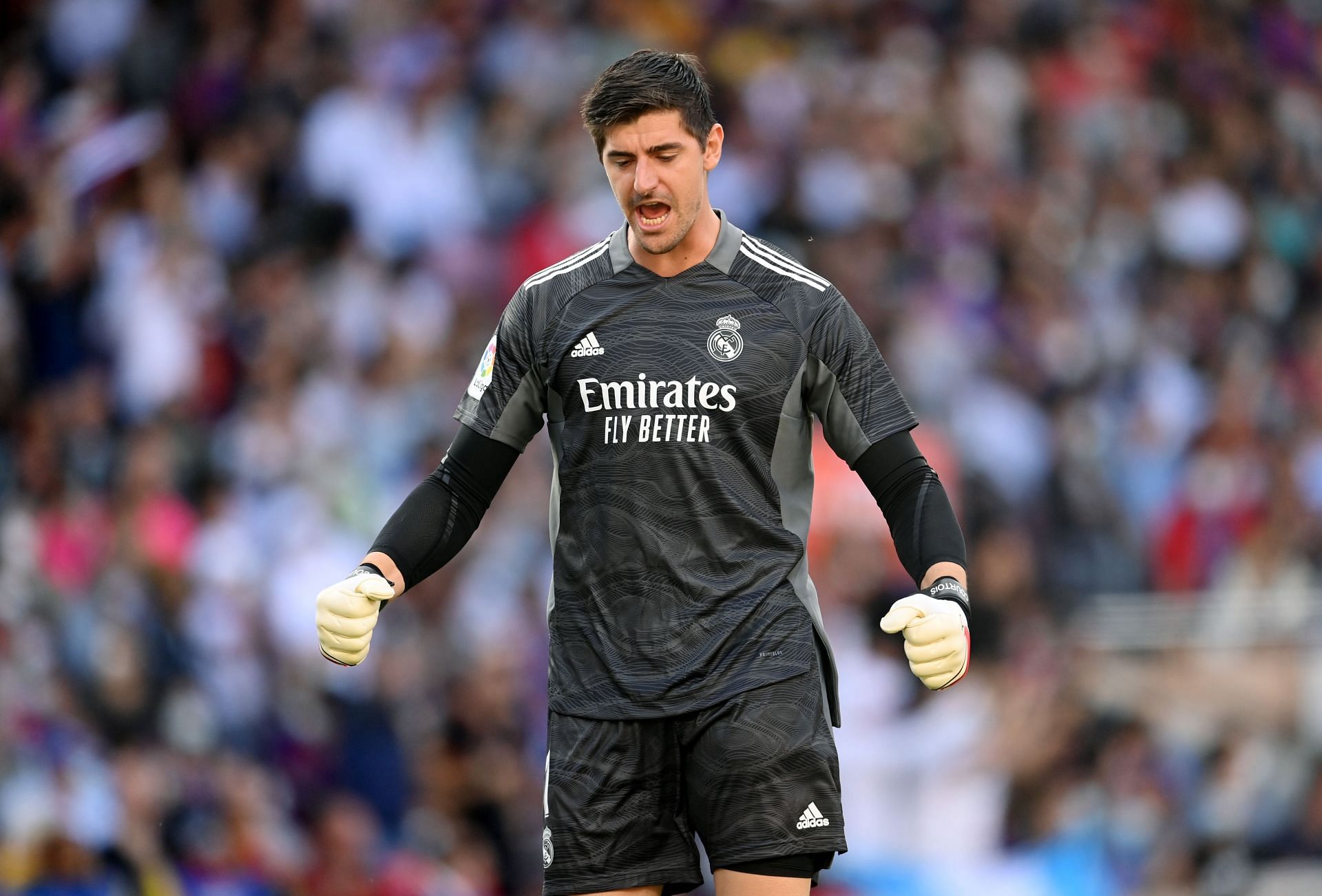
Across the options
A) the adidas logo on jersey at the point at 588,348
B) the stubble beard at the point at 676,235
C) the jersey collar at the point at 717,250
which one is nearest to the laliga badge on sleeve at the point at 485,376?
the adidas logo on jersey at the point at 588,348

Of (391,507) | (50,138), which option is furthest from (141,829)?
(50,138)

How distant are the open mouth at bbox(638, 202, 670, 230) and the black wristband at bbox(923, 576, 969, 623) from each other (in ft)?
3.61

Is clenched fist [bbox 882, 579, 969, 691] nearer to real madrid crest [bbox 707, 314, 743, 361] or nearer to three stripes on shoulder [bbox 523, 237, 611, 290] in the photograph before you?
real madrid crest [bbox 707, 314, 743, 361]

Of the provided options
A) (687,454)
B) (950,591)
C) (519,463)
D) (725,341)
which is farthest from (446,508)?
(519,463)

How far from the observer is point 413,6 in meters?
12.5

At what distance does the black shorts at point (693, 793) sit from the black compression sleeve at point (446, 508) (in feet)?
1.87

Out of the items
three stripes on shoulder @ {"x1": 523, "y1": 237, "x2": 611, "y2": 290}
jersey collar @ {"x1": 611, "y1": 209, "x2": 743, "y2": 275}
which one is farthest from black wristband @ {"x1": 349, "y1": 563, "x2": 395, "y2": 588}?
jersey collar @ {"x1": 611, "y1": 209, "x2": 743, "y2": 275}

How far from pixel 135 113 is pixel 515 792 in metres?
4.71

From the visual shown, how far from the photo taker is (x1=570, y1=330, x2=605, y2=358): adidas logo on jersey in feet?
15.2

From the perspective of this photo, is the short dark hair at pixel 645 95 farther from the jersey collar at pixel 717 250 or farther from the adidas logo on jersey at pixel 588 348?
the adidas logo on jersey at pixel 588 348

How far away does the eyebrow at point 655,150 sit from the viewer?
4512mm

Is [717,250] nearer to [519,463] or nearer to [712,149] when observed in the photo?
[712,149]

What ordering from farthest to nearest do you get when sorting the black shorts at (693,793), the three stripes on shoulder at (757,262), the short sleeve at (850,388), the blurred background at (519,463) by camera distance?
the blurred background at (519,463) → the three stripes on shoulder at (757,262) → the short sleeve at (850,388) → the black shorts at (693,793)

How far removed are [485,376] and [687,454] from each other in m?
0.62
